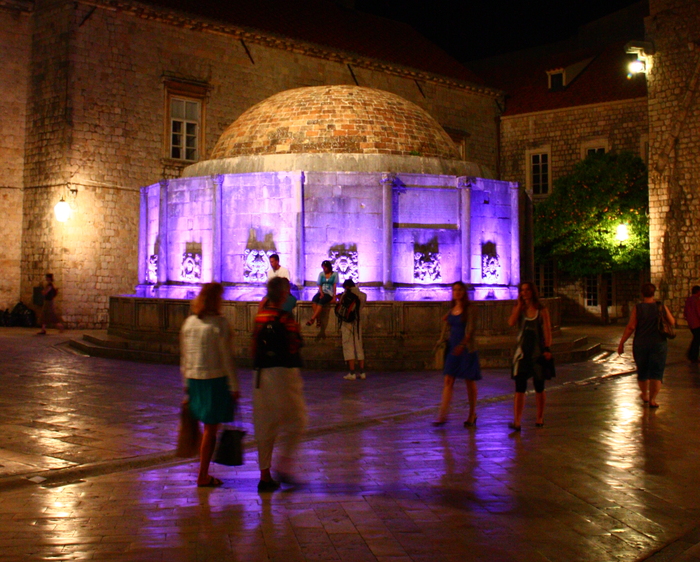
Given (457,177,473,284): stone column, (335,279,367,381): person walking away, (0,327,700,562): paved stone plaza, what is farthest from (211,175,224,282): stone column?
A: (0,327,700,562): paved stone plaza

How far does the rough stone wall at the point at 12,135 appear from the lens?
975 inches

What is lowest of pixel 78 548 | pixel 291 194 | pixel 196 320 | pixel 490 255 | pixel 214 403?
pixel 78 548

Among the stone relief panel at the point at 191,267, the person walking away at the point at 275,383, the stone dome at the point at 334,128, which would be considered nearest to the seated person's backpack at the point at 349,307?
the stone relief panel at the point at 191,267

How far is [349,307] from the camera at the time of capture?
12.8 metres

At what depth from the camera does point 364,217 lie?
1655 cm

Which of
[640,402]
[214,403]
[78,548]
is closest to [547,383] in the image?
[640,402]

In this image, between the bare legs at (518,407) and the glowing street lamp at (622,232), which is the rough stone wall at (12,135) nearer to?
the glowing street lamp at (622,232)

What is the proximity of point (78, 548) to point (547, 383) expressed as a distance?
9226 mm

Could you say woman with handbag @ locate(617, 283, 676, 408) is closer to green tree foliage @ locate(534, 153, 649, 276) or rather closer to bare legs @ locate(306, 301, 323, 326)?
bare legs @ locate(306, 301, 323, 326)

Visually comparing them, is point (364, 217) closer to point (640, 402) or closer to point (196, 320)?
point (640, 402)

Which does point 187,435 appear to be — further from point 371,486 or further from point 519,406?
point 519,406

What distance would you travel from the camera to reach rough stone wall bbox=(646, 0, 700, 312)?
26.8m

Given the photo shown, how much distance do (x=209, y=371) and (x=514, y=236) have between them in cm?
1264

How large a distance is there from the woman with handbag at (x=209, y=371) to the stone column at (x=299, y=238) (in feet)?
31.8
